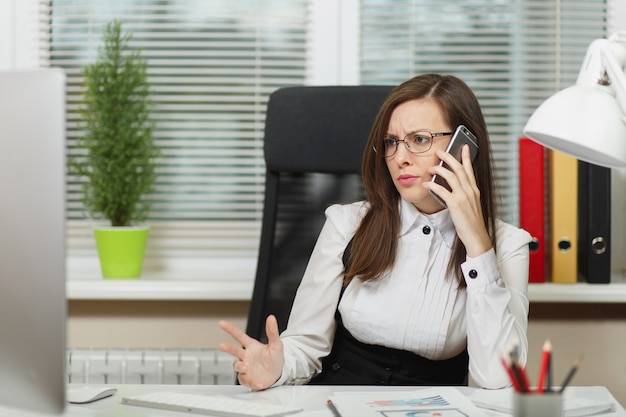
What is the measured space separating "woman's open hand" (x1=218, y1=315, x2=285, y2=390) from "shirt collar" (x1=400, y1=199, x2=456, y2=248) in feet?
1.39

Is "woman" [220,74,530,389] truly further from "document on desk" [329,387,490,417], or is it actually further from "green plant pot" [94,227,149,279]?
"green plant pot" [94,227,149,279]

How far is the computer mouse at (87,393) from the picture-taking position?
123cm

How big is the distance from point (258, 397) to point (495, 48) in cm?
144

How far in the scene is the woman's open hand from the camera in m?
1.35

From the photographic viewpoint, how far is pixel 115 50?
222 centimetres

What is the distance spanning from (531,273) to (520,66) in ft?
2.01

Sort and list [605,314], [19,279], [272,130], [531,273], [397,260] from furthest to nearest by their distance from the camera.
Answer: [605,314] < [531,273] < [272,130] < [397,260] < [19,279]

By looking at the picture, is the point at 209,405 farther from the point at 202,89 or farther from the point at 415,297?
the point at 202,89

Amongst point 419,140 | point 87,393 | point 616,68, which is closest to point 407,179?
point 419,140

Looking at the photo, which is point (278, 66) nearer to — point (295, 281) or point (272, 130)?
point (272, 130)

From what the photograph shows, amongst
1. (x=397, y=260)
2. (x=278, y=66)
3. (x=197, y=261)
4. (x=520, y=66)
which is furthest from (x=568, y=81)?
(x=197, y=261)

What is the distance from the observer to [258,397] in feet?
4.21

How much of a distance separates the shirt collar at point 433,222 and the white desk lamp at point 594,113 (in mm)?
542

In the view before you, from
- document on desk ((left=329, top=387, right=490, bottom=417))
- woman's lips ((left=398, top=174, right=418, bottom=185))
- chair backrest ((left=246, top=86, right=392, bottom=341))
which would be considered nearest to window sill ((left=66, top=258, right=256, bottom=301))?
chair backrest ((left=246, top=86, right=392, bottom=341))
